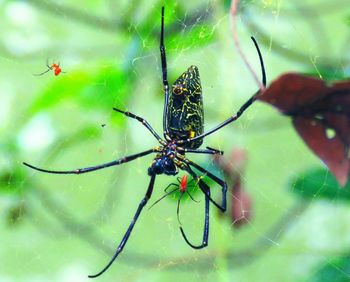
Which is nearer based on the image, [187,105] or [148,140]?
[187,105]

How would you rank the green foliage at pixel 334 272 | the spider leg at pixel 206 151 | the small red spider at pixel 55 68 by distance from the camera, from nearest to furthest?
1. the green foliage at pixel 334 272
2. the spider leg at pixel 206 151
3. the small red spider at pixel 55 68

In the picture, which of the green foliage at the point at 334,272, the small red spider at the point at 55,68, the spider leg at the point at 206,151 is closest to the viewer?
the green foliage at the point at 334,272

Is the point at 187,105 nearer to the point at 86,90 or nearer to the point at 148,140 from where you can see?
the point at 86,90

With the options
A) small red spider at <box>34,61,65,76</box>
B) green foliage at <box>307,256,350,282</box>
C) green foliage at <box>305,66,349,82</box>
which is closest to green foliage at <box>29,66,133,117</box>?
small red spider at <box>34,61,65,76</box>

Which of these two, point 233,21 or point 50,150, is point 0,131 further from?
point 233,21

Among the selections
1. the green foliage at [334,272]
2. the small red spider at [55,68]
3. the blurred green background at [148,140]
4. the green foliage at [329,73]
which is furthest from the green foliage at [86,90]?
the green foliage at [334,272]

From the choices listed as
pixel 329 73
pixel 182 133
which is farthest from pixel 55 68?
pixel 329 73

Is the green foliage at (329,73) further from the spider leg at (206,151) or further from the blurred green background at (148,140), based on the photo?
the spider leg at (206,151)

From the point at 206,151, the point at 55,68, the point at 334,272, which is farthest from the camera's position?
the point at 55,68
